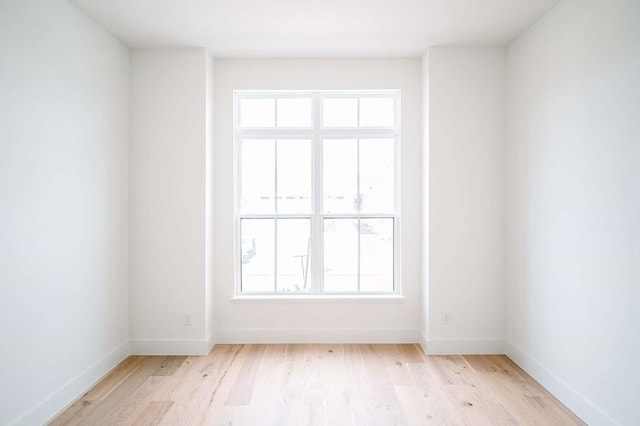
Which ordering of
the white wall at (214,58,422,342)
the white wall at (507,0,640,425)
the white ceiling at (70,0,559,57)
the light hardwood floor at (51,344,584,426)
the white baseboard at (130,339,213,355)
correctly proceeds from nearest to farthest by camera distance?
the white wall at (507,0,640,425) → the light hardwood floor at (51,344,584,426) → the white ceiling at (70,0,559,57) → the white baseboard at (130,339,213,355) → the white wall at (214,58,422,342)

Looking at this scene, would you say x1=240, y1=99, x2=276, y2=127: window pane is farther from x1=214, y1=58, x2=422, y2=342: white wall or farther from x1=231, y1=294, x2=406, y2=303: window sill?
x1=231, y1=294, x2=406, y2=303: window sill

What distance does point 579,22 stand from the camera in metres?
2.75

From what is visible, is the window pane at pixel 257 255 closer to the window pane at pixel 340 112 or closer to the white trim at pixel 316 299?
the white trim at pixel 316 299

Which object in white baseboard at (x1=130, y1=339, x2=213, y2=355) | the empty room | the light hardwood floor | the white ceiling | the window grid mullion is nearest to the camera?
the empty room

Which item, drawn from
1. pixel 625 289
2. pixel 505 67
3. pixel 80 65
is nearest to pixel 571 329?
pixel 625 289

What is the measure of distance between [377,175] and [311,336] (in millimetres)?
1782

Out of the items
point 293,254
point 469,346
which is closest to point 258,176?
point 293,254

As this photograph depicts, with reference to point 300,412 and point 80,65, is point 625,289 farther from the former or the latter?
point 80,65

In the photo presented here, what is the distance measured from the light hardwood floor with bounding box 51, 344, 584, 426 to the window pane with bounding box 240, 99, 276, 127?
228 centimetres

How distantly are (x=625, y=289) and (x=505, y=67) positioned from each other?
2363mm

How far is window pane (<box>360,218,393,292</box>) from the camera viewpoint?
420 cm

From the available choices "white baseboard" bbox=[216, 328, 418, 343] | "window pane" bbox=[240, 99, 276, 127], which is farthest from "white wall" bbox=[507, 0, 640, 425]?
"window pane" bbox=[240, 99, 276, 127]

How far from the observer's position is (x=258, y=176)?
4.20 metres

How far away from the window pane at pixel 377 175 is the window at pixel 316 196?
0.01 m
